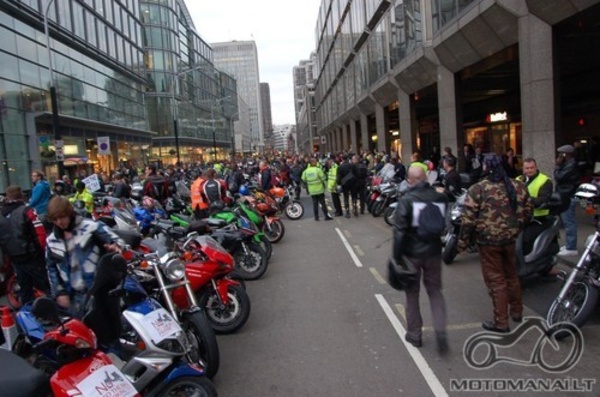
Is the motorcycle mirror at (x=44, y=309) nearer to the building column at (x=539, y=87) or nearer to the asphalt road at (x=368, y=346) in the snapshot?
the asphalt road at (x=368, y=346)

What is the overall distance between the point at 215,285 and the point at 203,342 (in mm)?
1299

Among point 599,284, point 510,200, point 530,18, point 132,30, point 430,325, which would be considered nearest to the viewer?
point 599,284

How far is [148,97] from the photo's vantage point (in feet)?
215

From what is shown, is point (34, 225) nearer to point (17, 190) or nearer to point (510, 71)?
point (17, 190)

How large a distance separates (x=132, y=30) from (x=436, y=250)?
48635 millimetres

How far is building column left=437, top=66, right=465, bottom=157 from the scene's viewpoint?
19.4 meters

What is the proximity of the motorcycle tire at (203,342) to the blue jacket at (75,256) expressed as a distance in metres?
0.99

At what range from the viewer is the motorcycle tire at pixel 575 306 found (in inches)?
199

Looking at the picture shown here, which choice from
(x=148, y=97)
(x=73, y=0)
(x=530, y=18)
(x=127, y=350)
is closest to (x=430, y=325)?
(x=127, y=350)

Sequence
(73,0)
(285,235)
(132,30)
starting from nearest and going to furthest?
(285,235)
(73,0)
(132,30)

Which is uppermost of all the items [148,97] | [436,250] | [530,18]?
[148,97]

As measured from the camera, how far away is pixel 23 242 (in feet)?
23.0

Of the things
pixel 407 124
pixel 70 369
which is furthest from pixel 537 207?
pixel 407 124

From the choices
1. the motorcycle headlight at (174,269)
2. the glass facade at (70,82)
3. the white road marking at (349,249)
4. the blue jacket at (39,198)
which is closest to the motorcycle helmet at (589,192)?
the white road marking at (349,249)
